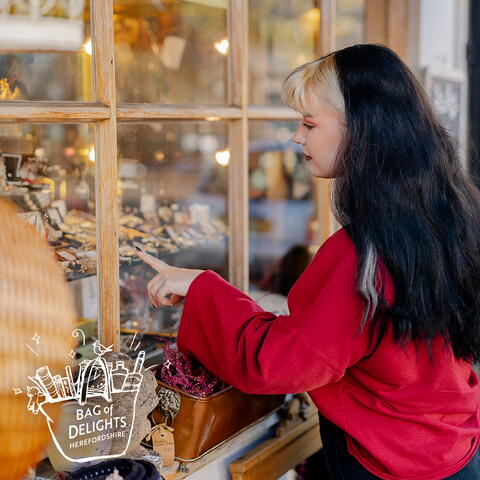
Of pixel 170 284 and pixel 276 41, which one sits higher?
pixel 276 41

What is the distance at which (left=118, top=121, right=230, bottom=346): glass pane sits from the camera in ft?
6.22

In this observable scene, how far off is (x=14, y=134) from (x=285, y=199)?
1.59 meters

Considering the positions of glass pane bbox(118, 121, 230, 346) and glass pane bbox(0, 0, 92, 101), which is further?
glass pane bbox(118, 121, 230, 346)

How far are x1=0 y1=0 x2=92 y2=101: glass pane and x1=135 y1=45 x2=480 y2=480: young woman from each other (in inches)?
23.8

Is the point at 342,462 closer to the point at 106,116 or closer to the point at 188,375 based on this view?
the point at 188,375

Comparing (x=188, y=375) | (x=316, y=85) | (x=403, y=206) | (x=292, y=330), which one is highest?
(x=316, y=85)

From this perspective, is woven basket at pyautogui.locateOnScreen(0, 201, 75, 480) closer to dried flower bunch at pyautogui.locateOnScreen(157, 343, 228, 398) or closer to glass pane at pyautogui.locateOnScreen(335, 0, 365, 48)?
dried flower bunch at pyautogui.locateOnScreen(157, 343, 228, 398)

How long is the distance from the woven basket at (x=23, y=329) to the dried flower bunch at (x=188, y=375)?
31 centimetres

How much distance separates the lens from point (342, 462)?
1521 millimetres

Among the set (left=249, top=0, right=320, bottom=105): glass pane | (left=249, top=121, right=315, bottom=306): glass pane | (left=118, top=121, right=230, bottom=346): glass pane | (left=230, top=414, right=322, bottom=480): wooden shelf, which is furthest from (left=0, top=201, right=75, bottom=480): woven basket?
(left=249, top=0, right=320, bottom=105): glass pane

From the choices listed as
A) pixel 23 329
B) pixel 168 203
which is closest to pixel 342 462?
pixel 23 329

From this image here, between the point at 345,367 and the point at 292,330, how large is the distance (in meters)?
0.12

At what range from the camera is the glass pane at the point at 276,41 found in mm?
2418

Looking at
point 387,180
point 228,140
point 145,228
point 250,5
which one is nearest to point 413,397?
point 387,180
